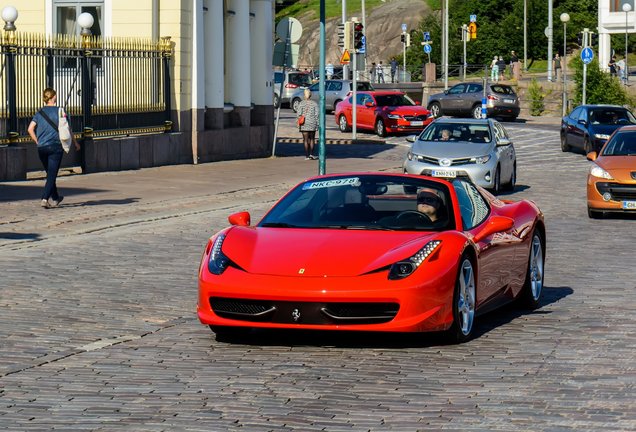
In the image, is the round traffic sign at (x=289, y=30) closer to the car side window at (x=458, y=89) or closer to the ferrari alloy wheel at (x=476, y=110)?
the ferrari alloy wheel at (x=476, y=110)

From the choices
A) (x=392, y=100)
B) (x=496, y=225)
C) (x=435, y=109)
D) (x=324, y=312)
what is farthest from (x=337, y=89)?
(x=324, y=312)

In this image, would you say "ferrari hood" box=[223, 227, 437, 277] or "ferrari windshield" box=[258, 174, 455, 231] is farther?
"ferrari windshield" box=[258, 174, 455, 231]

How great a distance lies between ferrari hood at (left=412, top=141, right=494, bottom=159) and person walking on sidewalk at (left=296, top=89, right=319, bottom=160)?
28.2 feet

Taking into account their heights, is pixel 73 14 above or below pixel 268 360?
above

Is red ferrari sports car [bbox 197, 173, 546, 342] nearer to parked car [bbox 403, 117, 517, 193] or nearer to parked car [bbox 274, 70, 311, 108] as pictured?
parked car [bbox 403, 117, 517, 193]

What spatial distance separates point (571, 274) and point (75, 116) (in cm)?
1704

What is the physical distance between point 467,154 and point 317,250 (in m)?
18.3

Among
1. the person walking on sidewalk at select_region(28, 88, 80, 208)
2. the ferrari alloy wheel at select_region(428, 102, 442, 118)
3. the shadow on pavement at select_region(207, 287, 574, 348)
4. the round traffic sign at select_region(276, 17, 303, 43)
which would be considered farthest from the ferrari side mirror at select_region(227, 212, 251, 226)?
the ferrari alloy wheel at select_region(428, 102, 442, 118)

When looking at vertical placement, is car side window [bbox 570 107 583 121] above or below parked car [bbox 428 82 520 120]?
below

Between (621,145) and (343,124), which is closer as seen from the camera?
(621,145)

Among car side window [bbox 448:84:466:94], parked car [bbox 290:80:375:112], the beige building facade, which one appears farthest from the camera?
parked car [bbox 290:80:375:112]

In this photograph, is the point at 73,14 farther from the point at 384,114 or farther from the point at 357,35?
the point at 384,114

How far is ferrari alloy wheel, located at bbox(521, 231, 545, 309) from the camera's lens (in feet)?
40.2

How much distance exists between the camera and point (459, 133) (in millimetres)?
29406
